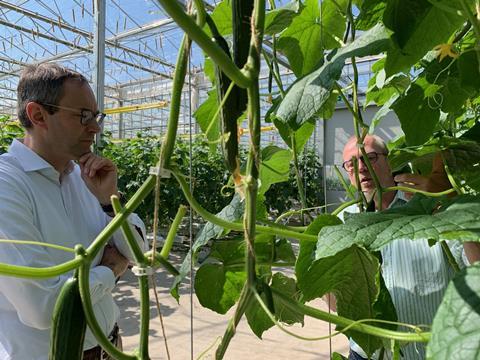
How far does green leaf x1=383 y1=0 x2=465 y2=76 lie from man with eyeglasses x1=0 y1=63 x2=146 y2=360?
2.10 ft

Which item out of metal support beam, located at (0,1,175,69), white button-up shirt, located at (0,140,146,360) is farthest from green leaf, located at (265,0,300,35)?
metal support beam, located at (0,1,175,69)

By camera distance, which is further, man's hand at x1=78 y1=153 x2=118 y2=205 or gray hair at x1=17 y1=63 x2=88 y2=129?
man's hand at x1=78 y1=153 x2=118 y2=205

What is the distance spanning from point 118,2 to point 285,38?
28.9 ft

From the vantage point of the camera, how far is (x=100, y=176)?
1.44m

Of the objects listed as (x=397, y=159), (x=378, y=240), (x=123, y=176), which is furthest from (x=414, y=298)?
(x=123, y=176)

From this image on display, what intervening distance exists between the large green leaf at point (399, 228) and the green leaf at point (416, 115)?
0.89 feet

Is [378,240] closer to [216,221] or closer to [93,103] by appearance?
[216,221]

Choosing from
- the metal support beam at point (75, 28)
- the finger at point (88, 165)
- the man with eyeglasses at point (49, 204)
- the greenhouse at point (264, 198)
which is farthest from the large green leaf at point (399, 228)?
the metal support beam at point (75, 28)

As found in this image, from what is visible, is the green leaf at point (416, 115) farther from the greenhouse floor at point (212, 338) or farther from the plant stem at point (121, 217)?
the greenhouse floor at point (212, 338)

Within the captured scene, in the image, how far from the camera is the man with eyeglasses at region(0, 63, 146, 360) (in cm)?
96

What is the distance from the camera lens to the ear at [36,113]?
1.21m

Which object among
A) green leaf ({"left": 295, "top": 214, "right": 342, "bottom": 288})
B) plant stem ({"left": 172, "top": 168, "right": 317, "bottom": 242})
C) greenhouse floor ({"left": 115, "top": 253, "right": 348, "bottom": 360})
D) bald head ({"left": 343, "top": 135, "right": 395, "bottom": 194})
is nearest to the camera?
plant stem ({"left": 172, "top": 168, "right": 317, "bottom": 242})

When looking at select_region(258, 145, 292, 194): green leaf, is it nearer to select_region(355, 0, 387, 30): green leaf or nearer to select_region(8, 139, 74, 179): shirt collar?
select_region(355, 0, 387, 30): green leaf

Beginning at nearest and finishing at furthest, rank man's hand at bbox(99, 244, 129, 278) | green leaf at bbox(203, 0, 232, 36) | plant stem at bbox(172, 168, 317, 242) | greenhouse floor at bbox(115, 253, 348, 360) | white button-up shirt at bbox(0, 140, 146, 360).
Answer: plant stem at bbox(172, 168, 317, 242), green leaf at bbox(203, 0, 232, 36), white button-up shirt at bbox(0, 140, 146, 360), man's hand at bbox(99, 244, 129, 278), greenhouse floor at bbox(115, 253, 348, 360)
